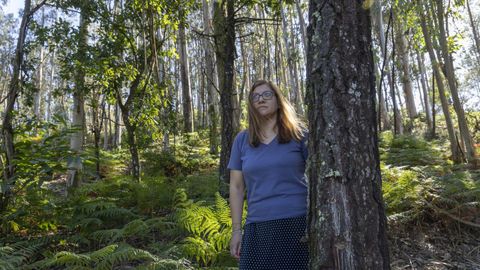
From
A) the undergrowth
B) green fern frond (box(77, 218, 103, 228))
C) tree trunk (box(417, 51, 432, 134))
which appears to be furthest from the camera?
tree trunk (box(417, 51, 432, 134))

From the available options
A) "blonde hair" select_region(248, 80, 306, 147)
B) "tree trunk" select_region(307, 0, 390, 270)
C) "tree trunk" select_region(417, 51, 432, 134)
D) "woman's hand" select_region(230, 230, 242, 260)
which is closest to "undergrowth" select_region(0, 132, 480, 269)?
"woman's hand" select_region(230, 230, 242, 260)

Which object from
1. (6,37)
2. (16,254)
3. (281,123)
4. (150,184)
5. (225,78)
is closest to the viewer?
(281,123)

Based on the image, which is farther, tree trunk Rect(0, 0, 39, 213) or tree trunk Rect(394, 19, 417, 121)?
tree trunk Rect(394, 19, 417, 121)

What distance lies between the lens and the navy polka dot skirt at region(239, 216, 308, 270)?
206 centimetres

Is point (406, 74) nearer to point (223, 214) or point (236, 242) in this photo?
point (223, 214)

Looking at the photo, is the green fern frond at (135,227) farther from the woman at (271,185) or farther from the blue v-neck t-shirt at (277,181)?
the blue v-neck t-shirt at (277,181)

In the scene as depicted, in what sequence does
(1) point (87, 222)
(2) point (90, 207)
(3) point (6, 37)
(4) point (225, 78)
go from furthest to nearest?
(3) point (6, 37)
(4) point (225, 78)
(2) point (90, 207)
(1) point (87, 222)

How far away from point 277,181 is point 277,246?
358 millimetres

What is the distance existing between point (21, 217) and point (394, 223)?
4191 mm

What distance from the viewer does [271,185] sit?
84.4 inches

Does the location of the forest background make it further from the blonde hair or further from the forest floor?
the blonde hair

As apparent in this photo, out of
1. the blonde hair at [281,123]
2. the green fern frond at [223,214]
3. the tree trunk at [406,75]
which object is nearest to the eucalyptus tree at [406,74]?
the tree trunk at [406,75]

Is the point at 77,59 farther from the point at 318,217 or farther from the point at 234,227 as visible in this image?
the point at 318,217

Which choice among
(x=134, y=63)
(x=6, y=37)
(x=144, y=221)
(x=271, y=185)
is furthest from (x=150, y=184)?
(x=6, y=37)
